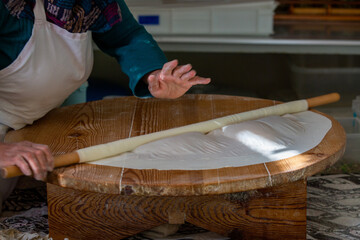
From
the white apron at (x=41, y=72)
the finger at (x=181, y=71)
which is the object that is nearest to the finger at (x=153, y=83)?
the finger at (x=181, y=71)

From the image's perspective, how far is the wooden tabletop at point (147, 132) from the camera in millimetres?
1275

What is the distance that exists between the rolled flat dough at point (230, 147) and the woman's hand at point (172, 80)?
17 cm

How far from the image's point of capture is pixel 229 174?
51.4 inches

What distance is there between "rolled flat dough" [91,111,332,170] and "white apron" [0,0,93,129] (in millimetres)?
401

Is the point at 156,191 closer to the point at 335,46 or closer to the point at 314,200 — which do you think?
the point at 314,200

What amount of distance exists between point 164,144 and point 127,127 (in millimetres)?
238

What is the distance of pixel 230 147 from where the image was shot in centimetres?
150

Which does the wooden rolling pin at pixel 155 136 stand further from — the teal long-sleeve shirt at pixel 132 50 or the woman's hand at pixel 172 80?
the teal long-sleeve shirt at pixel 132 50

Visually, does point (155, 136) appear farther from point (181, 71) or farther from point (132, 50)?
point (132, 50)

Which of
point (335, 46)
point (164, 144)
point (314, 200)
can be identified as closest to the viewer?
point (164, 144)

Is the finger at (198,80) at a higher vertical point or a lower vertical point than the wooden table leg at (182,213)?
higher

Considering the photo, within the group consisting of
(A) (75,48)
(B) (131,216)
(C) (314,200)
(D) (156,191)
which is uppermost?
(A) (75,48)

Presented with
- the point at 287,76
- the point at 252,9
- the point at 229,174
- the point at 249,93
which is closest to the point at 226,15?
the point at 252,9

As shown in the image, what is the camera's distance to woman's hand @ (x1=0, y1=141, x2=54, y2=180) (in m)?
1.30
